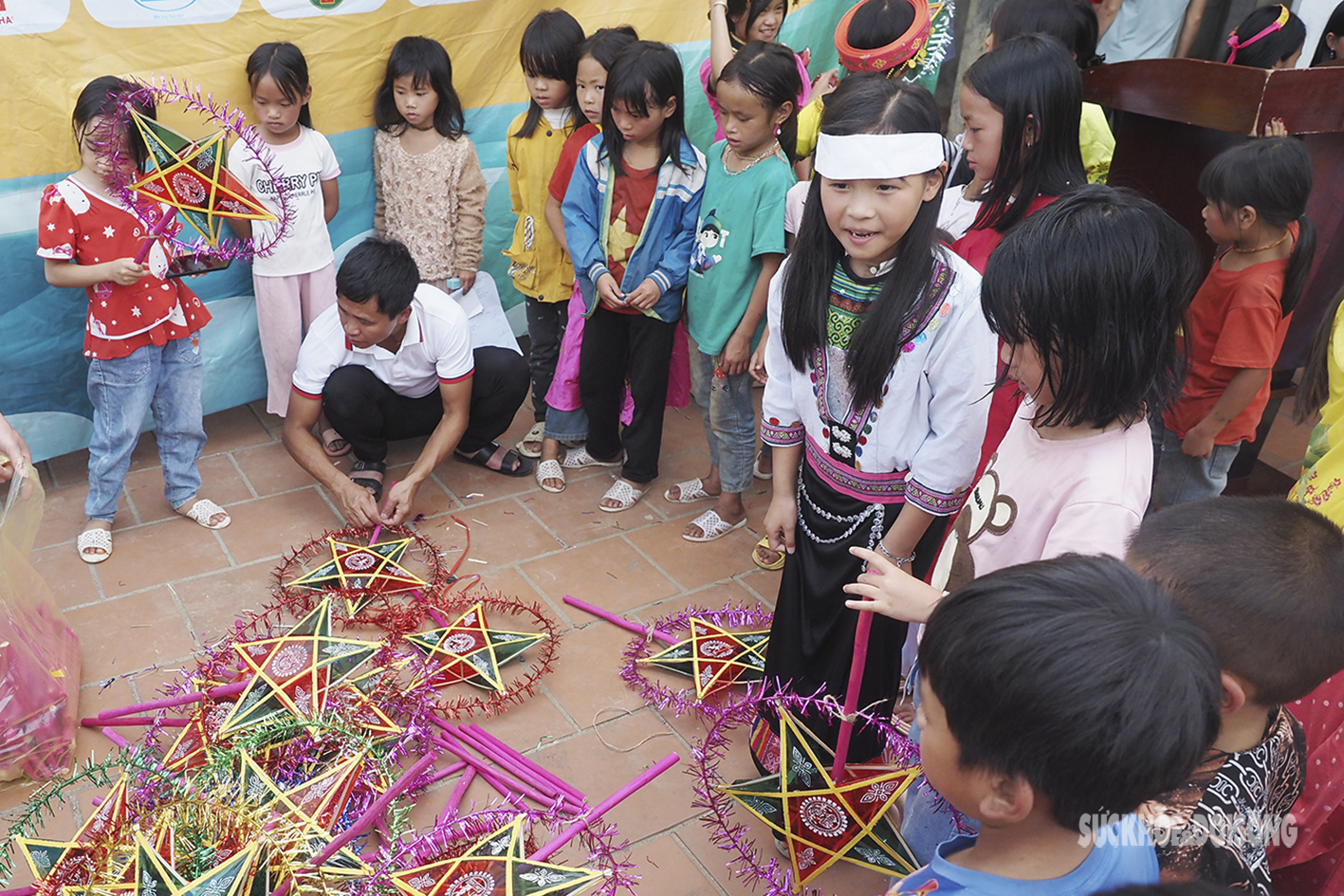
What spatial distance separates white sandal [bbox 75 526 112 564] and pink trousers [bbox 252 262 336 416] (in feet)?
2.41

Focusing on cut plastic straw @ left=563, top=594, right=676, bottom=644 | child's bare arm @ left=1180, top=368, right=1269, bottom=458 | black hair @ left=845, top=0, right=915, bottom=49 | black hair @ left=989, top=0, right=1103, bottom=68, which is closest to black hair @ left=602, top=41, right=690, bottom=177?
black hair @ left=845, top=0, right=915, bottom=49

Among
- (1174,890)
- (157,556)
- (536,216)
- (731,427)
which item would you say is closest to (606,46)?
(536,216)

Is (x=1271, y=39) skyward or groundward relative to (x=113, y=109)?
skyward

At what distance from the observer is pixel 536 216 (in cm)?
324

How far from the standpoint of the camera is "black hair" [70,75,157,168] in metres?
2.47

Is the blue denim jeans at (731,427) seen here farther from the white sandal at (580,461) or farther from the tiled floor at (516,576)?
the white sandal at (580,461)

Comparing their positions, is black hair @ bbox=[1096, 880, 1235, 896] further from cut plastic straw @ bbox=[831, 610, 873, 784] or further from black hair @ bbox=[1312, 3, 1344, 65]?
black hair @ bbox=[1312, 3, 1344, 65]

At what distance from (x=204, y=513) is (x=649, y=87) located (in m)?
1.77

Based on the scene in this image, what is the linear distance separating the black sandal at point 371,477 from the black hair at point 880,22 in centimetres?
199

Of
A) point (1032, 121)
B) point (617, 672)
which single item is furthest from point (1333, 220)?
point (617, 672)

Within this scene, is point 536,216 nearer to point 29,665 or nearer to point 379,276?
point 379,276

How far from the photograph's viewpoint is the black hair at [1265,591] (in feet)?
3.51

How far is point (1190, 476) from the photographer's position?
2.63 meters

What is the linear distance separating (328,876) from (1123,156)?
3.01m
